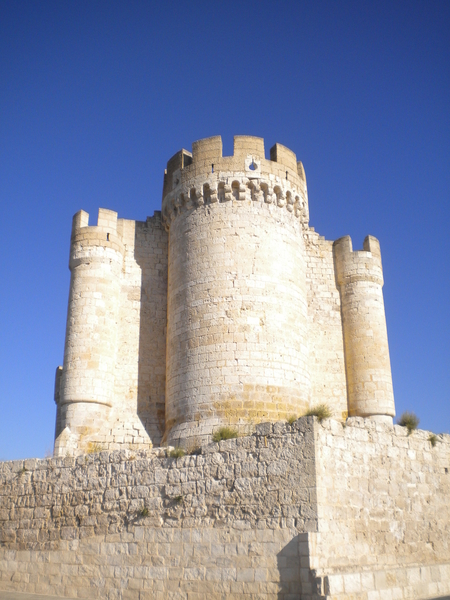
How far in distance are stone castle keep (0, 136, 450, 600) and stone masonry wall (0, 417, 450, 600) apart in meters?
0.03

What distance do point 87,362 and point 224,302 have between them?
3870 mm

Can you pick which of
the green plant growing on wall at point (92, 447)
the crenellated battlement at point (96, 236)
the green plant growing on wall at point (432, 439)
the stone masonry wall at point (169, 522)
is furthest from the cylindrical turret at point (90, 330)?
the green plant growing on wall at point (432, 439)

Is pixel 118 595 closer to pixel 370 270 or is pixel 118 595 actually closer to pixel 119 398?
pixel 119 398

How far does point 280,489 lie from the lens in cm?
938


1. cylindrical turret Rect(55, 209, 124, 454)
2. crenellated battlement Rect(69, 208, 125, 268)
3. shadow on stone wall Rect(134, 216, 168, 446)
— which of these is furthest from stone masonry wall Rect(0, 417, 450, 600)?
crenellated battlement Rect(69, 208, 125, 268)

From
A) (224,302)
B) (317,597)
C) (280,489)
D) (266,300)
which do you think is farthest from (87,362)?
(317,597)

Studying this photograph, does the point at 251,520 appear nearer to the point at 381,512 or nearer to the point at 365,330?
the point at 381,512

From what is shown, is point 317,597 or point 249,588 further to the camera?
point 249,588

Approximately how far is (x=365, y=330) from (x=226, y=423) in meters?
5.70

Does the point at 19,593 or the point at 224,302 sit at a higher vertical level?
the point at 224,302

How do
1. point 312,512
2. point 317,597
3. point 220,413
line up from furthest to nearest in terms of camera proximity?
point 220,413 → point 312,512 → point 317,597

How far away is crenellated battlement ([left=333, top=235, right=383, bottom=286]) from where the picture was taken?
17844 mm

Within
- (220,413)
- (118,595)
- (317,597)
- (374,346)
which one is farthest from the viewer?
(374,346)

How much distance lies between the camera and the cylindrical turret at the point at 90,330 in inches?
590
